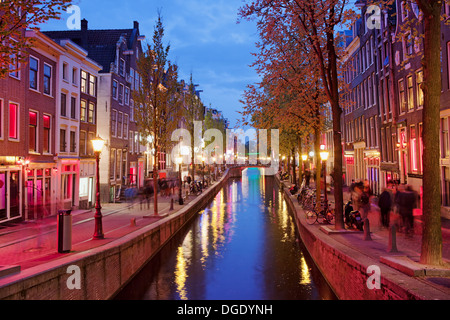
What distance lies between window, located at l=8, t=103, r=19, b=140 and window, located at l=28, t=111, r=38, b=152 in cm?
149

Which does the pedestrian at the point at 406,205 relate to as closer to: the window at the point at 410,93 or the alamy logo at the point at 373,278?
the alamy logo at the point at 373,278

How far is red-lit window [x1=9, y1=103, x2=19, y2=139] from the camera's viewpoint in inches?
765

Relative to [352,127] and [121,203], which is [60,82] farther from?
[352,127]

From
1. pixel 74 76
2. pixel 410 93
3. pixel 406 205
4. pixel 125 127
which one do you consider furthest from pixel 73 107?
Result: pixel 410 93

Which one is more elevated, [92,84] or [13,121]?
[92,84]

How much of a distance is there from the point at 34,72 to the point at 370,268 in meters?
21.1

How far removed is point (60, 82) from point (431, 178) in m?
23.2

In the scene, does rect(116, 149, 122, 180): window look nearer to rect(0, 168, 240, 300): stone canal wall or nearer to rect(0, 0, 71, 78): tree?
rect(0, 168, 240, 300): stone canal wall

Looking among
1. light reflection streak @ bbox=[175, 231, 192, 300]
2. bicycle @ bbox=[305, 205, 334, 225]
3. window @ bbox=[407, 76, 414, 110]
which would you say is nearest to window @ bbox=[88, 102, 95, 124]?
light reflection streak @ bbox=[175, 231, 192, 300]

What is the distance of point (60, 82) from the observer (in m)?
24.7

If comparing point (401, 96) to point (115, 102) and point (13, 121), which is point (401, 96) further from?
point (13, 121)

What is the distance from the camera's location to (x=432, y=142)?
8391 millimetres
